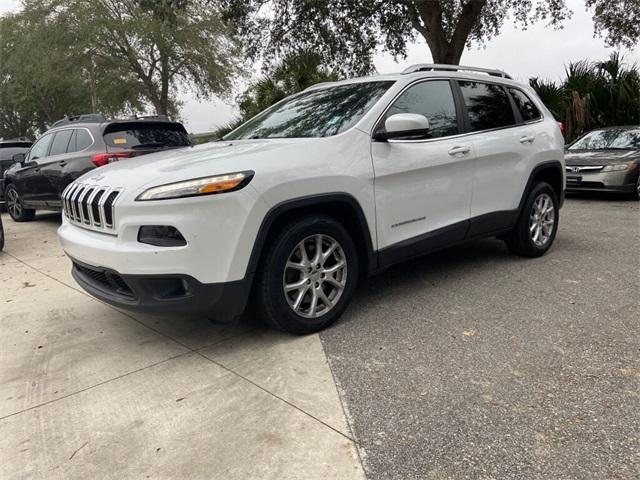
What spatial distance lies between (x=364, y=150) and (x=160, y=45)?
20.4 meters

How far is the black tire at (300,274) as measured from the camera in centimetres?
320

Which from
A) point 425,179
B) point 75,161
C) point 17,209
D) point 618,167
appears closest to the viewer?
point 425,179

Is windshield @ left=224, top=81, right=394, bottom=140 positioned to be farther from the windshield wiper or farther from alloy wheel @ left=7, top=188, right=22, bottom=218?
alloy wheel @ left=7, top=188, right=22, bottom=218

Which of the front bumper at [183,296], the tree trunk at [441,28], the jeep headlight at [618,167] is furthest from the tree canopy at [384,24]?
the front bumper at [183,296]

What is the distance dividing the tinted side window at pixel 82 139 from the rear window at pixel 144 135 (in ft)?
0.92

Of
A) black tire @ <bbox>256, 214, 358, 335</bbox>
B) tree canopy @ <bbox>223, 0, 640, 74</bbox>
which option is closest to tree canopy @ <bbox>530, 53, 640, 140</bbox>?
tree canopy @ <bbox>223, 0, 640, 74</bbox>

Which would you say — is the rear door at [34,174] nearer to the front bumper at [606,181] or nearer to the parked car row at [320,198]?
the parked car row at [320,198]

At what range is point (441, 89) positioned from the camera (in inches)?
171

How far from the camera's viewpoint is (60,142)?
8.04m

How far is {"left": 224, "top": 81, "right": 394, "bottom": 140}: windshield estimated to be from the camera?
3.77m

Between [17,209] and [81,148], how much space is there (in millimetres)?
3159

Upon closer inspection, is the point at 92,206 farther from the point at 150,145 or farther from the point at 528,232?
the point at 150,145

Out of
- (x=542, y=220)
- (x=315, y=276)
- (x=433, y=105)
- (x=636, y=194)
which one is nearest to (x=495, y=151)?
(x=433, y=105)

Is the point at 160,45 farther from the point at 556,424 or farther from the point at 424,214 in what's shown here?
the point at 556,424
